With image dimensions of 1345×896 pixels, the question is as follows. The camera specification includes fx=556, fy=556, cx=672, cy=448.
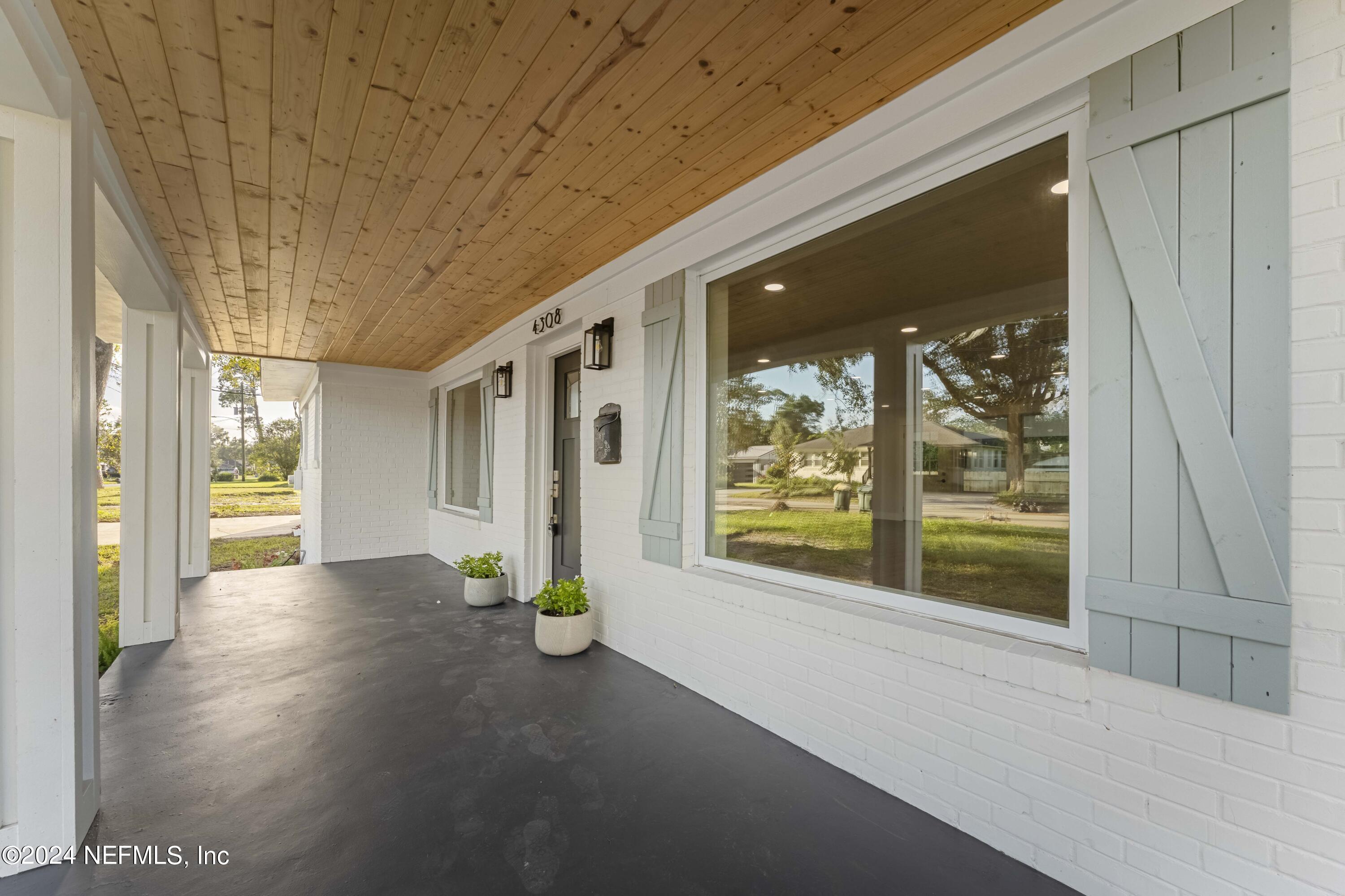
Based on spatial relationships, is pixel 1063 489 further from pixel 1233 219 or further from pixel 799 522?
pixel 799 522

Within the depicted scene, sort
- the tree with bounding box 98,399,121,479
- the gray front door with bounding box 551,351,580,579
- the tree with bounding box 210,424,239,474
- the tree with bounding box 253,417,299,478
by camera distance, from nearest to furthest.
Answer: the gray front door with bounding box 551,351,580,579, the tree with bounding box 98,399,121,479, the tree with bounding box 210,424,239,474, the tree with bounding box 253,417,299,478

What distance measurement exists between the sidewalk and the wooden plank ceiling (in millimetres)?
11974

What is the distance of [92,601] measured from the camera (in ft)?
6.63

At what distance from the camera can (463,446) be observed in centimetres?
679

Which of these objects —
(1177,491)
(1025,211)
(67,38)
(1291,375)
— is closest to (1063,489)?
(1177,491)

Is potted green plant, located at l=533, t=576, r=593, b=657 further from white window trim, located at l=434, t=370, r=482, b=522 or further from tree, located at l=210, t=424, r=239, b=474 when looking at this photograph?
tree, located at l=210, t=424, r=239, b=474

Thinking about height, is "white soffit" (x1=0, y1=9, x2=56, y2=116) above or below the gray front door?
above

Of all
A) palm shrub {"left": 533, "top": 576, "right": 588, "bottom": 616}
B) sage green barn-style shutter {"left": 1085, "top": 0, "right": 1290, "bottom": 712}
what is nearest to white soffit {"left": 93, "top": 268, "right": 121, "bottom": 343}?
palm shrub {"left": 533, "top": 576, "right": 588, "bottom": 616}

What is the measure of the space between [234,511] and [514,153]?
60.0 feet

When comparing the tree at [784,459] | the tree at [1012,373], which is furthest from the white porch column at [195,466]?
the tree at [1012,373]

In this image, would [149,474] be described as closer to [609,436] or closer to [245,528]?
[609,436]

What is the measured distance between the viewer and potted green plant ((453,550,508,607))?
4.92m

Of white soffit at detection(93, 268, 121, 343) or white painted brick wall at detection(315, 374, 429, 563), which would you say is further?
white painted brick wall at detection(315, 374, 429, 563)

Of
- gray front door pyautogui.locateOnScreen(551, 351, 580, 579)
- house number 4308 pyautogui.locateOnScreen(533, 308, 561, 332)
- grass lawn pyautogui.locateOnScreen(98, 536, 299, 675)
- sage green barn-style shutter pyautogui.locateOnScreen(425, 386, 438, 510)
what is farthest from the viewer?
sage green barn-style shutter pyautogui.locateOnScreen(425, 386, 438, 510)
